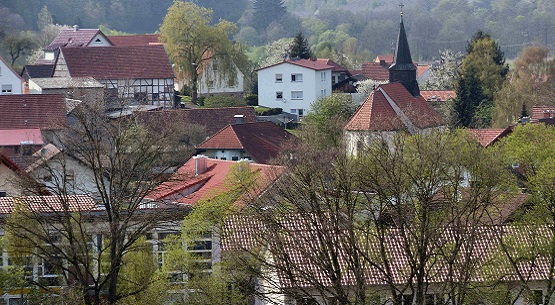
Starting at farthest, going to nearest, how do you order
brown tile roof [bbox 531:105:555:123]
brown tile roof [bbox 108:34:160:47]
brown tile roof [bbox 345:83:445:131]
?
1. brown tile roof [bbox 108:34:160:47]
2. brown tile roof [bbox 531:105:555:123]
3. brown tile roof [bbox 345:83:445:131]

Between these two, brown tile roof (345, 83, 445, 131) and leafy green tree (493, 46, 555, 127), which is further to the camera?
leafy green tree (493, 46, 555, 127)

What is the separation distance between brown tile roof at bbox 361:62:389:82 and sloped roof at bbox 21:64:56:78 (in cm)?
2058

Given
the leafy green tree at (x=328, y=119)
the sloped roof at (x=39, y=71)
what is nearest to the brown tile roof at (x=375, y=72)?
the leafy green tree at (x=328, y=119)

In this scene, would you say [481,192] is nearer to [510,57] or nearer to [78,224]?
[78,224]

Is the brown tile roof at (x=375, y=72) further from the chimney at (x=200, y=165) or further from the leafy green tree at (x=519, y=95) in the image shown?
the chimney at (x=200, y=165)

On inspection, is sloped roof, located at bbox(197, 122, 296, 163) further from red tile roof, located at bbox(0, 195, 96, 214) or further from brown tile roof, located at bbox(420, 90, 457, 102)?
brown tile roof, located at bbox(420, 90, 457, 102)

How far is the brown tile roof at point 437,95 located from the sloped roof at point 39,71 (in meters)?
20.8

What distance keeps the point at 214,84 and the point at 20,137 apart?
24207 mm

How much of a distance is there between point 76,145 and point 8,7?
11177 cm

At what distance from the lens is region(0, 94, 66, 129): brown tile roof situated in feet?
158

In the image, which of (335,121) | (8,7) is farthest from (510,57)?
(335,121)

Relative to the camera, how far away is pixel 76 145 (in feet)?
73.2

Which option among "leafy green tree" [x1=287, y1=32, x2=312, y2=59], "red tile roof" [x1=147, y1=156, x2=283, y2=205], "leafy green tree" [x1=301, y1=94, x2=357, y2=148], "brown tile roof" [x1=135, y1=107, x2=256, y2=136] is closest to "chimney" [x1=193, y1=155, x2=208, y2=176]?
"red tile roof" [x1=147, y1=156, x2=283, y2=205]

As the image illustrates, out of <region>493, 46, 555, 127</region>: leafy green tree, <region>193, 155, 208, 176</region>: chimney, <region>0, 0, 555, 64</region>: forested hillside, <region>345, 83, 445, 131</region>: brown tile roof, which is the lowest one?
<region>193, 155, 208, 176</region>: chimney
